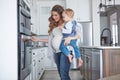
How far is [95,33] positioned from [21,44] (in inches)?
217

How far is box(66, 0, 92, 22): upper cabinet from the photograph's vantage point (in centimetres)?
828

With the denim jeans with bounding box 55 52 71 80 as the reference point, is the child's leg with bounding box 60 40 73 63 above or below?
above

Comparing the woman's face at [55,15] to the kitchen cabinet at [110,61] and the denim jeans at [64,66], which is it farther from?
the kitchen cabinet at [110,61]

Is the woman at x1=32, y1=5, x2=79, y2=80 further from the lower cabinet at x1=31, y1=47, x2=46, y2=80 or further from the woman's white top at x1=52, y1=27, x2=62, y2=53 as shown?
the lower cabinet at x1=31, y1=47, x2=46, y2=80

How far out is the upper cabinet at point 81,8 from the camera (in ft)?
27.2

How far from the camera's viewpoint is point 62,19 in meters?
2.84

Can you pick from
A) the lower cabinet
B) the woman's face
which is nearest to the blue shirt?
the woman's face

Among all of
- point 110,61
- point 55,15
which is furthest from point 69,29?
point 110,61

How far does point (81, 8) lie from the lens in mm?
8328

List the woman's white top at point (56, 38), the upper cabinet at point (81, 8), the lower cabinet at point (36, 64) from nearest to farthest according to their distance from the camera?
1. the woman's white top at point (56, 38)
2. the lower cabinet at point (36, 64)
3. the upper cabinet at point (81, 8)

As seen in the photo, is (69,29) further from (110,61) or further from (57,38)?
(110,61)

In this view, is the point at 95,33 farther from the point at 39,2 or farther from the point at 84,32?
the point at 39,2

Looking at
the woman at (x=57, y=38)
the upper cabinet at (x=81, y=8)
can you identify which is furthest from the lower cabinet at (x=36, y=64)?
the upper cabinet at (x=81, y=8)

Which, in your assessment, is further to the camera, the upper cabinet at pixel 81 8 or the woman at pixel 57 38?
the upper cabinet at pixel 81 8
